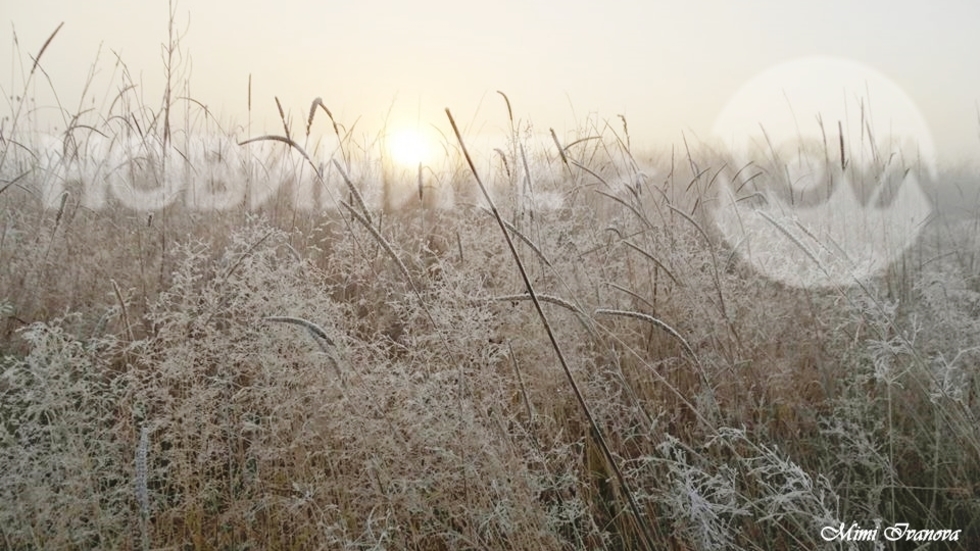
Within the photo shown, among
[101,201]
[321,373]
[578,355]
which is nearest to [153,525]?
[321,373]

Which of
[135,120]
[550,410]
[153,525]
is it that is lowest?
[153,525]

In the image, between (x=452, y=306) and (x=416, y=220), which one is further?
(x=416, y=220)

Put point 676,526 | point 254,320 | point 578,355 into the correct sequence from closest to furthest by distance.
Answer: point 676,526, point 254,320, point 578,355

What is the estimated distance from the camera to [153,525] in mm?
1434

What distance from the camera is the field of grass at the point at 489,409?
1.28 meters

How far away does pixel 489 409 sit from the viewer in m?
1.50

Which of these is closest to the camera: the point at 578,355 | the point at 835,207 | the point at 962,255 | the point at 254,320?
the point at 254,320

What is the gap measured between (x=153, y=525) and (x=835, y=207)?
2.62m

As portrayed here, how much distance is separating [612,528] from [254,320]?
88 centimetres

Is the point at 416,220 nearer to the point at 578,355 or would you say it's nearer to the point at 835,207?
the point at 578,355

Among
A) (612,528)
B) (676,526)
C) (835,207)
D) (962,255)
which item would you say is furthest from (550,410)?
(835,207)

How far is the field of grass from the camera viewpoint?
4.19ft

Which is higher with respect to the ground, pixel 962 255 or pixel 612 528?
pixel 962 255

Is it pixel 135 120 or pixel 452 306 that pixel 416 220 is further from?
pixel 452 306
